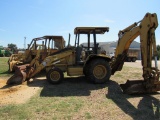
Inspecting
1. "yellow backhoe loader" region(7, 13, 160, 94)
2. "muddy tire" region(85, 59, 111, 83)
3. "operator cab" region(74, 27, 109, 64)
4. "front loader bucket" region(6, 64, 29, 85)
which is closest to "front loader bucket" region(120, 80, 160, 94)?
"yellow backhoe loader" region(7, 13, 160, 94)

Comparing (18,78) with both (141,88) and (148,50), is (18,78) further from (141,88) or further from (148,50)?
(148,50)

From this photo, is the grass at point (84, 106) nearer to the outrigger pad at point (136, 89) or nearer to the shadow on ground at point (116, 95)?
the shadow on ground at point (116, 95)

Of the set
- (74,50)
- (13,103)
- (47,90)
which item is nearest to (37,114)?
(13,103)

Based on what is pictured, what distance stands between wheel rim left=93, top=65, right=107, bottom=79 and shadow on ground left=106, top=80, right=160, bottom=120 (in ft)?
5.40

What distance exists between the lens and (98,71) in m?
10.3

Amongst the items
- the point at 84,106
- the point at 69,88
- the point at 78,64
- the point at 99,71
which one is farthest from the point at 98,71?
the point at 84,106

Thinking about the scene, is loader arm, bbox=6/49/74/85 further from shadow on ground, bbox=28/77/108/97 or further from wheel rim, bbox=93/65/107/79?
wheel rim, bbox=93/65/107/79

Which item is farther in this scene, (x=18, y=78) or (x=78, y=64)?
(x=78, y=64)

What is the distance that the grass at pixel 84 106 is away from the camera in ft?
19.2

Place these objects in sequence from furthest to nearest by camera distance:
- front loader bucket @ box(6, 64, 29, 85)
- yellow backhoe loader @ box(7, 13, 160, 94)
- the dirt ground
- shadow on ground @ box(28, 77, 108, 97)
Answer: front loader bucket @ box(6, 64, 29, 85)
yellow backhoe loader @ box(7, 13, 160, 94)
shadow on ground @ box(28, 77, 108, 97)
the dirt ground

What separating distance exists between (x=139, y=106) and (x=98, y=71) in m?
3.78

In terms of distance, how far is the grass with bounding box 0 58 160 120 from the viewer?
5.86 m

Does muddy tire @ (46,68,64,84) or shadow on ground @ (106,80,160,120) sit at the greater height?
muddy tire @ (46,68,64,84)

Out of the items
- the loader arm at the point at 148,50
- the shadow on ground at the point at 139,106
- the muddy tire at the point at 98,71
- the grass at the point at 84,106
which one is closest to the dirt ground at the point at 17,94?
the grass at the point at 84,106
